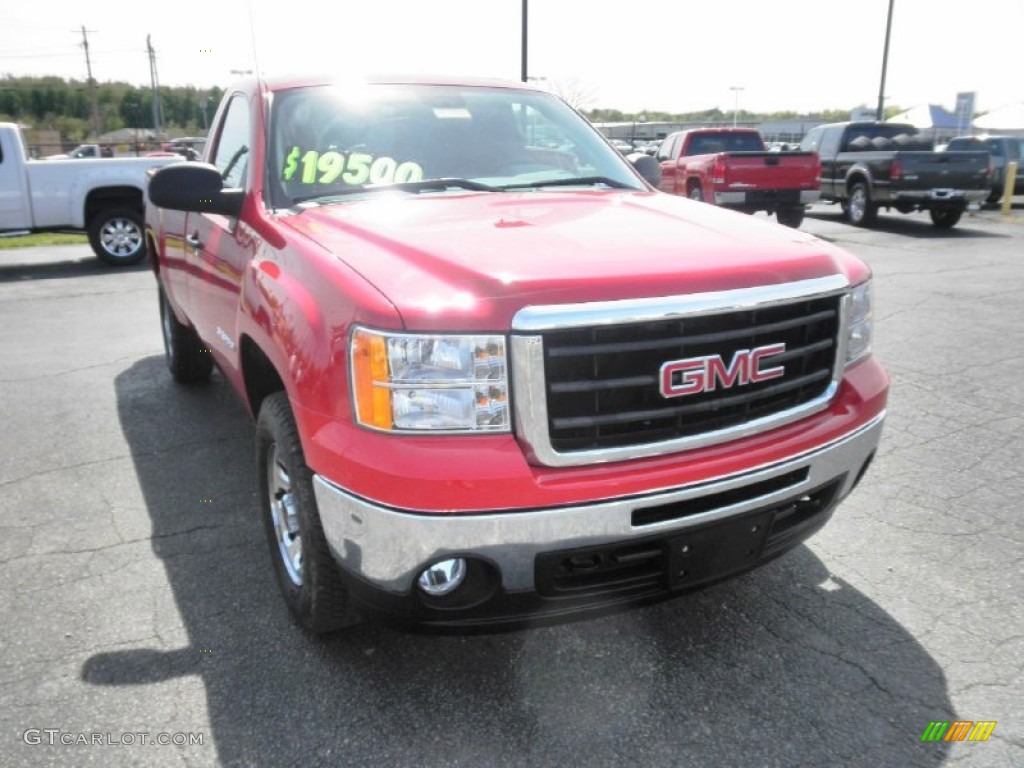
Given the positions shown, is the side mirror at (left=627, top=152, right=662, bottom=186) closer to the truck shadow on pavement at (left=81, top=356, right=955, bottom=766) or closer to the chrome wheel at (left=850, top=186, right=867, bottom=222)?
the truck shadow on pavement at (left=81, top=356, right=955, bottom=766)

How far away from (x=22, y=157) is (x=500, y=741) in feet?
40.3

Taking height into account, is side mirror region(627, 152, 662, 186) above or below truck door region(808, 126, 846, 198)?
above

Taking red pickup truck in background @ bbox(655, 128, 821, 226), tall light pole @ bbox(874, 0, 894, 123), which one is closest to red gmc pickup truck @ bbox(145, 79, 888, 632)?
red pickup truck in background @ bbox(655, 128, 821, 226)

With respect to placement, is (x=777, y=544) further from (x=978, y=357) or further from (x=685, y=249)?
(x=978, y=357)

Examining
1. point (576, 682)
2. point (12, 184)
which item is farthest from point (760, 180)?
point (576, 682)

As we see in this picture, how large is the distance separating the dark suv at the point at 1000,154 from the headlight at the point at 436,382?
69.4ft

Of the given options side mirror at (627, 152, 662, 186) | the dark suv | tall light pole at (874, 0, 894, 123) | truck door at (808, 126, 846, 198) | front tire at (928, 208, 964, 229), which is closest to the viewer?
side mirror at (627, 152, 662, 186)

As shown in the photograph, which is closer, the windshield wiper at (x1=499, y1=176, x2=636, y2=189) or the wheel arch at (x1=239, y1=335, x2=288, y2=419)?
the wheel arch at (x1=239, y1=335, x2=288, y2=419)

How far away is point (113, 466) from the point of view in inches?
175

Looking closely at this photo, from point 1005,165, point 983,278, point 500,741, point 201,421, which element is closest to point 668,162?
point 983,278

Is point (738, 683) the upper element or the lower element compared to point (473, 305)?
lower

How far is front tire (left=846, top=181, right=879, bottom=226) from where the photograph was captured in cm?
1573
